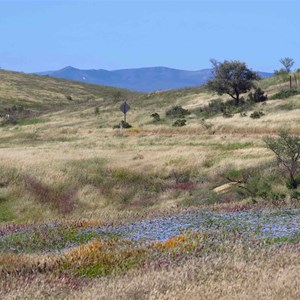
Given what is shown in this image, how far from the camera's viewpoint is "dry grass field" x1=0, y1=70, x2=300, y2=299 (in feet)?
19.2

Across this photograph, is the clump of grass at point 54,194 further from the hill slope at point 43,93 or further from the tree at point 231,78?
the hill slope at point 43,93

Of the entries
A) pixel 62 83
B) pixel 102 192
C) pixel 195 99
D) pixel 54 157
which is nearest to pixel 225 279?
pixel 102 192

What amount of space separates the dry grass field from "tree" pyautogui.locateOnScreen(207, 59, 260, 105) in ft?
13.4

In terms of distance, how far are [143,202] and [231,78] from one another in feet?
130

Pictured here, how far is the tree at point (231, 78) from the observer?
60.0 m

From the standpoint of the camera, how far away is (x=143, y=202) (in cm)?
2309

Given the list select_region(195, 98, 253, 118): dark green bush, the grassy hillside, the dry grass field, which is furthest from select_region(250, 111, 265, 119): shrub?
select_region(195, 98, 253, 118): dark green bush

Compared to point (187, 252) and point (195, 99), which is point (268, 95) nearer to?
point (195, 99)

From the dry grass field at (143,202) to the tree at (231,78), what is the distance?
13.4 ft

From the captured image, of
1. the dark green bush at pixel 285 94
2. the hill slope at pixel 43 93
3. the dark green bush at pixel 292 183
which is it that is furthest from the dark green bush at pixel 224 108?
the hill slope at pixel 43 93

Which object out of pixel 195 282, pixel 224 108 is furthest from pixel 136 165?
pixel 224 108

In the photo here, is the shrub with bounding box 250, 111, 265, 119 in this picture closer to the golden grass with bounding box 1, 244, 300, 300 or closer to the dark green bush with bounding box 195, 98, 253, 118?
the dark green bush with bounding box 195, 98, 253, 118

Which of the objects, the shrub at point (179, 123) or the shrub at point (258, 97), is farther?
the shrub at point (258, 97)

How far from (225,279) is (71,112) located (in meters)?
80.4
